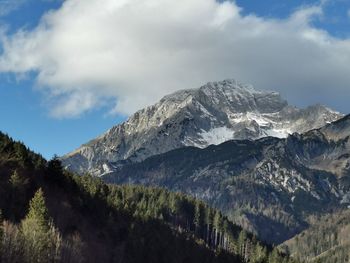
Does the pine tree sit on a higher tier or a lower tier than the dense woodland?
lower

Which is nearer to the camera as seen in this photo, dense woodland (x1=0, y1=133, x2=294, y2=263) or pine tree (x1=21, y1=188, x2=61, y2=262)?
pine tree (x1=21, y1=188, x2=61, y2=262)

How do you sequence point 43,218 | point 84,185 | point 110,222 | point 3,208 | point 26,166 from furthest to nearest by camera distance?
1. point 84,185
2. point 110,222
3. point 26,166
4. point 3,208
5. point 43,218

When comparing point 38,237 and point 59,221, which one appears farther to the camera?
point 59,221

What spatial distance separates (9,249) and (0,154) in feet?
170

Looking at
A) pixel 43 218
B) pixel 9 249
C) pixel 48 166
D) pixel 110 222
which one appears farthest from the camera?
pixel 110 222

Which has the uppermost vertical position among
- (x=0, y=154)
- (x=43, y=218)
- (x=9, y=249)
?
(x=0, y=154)

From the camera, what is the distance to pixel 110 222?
177 meters

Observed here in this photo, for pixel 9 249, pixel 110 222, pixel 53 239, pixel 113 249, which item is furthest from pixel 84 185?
pixel 9 249

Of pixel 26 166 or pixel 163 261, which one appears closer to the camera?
pixel 26 166

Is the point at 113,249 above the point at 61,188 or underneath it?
underneath

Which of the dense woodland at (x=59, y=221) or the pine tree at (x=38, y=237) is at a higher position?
the dense woodland at (x=59, y=221)

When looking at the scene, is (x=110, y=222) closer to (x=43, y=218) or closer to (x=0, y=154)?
(x=0, y=154)

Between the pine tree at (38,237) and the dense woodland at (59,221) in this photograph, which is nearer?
the pine tree at (38,237)

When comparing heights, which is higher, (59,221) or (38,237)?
(59,221)
